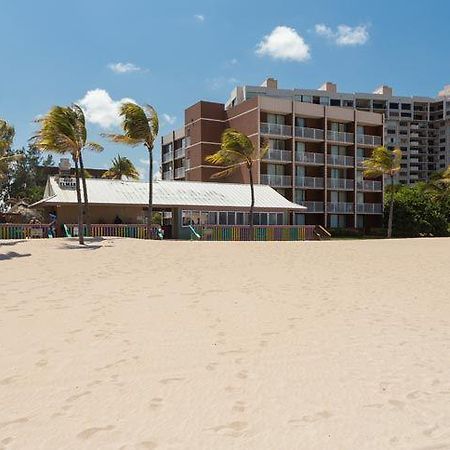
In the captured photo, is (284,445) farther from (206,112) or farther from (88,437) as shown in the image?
(206,112)

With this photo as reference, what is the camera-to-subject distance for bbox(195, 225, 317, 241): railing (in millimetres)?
31469

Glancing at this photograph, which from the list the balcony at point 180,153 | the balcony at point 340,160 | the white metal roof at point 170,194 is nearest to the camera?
the white metal roof at point 170,194

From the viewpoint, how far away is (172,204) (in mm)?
32250

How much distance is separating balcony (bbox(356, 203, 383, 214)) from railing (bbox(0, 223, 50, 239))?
116ft

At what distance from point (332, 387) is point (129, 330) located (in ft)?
11.4

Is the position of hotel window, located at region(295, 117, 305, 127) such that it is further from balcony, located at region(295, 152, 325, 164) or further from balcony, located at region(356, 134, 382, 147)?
balcony, located at region(356, 134, 382, 147)

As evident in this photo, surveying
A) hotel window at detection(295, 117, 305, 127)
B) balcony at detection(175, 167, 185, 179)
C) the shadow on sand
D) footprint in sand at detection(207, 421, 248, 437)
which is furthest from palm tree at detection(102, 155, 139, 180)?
footprint in sand at detection(207, 421, 248, 437)

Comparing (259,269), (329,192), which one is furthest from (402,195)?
(259,269)

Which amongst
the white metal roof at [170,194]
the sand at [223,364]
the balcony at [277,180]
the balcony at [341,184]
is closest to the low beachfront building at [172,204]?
the white metal roof at [170,194]

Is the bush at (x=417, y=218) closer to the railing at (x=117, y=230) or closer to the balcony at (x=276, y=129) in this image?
the balcony at (x=276, y=129)

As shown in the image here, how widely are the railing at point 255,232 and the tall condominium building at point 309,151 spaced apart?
43.6ft

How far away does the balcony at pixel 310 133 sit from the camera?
48500 millimetres

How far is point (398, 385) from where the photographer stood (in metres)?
4.80

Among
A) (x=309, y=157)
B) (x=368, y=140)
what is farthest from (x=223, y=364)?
(x=368, y=140)
